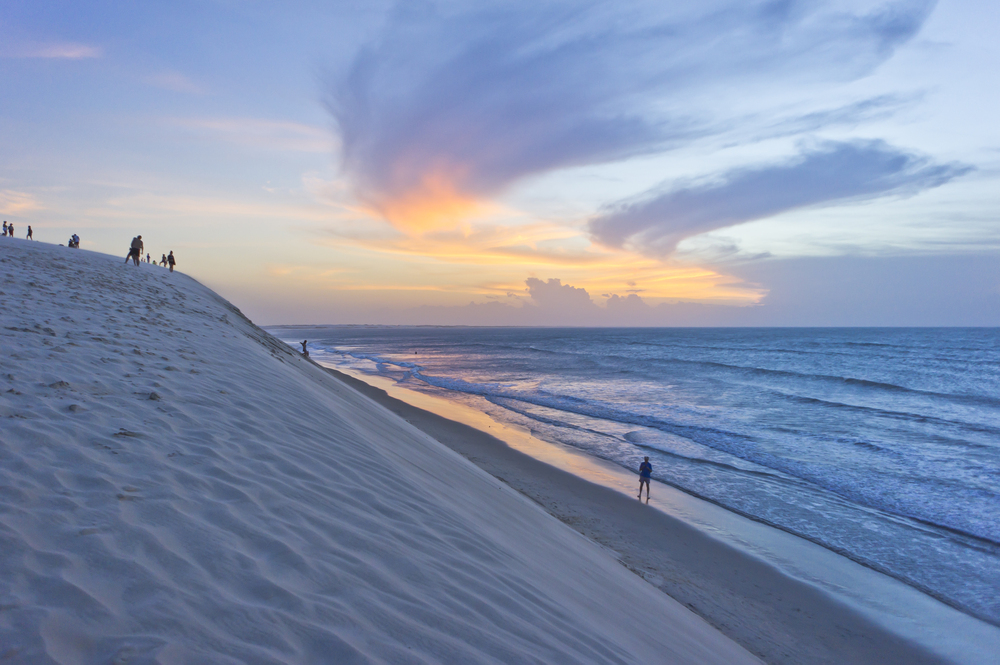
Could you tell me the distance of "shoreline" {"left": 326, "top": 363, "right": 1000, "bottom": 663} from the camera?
22.8 feet

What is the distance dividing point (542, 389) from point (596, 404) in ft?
19.3

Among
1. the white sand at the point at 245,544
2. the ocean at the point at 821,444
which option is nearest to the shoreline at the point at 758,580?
the ocean at the point at 821,444

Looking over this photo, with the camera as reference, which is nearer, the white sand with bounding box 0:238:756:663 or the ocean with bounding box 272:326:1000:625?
the white sand with bounding box 0:238:756:663

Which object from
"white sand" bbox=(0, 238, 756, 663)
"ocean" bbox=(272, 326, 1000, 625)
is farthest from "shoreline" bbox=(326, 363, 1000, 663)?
"white sand" bbox=(0, 238, 756, 663)

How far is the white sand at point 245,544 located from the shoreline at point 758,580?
6.51 ft

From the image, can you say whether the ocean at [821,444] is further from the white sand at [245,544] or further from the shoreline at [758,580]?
the white sand at [245,544]

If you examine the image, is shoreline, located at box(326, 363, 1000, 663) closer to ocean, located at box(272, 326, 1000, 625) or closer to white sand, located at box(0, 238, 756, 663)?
ocean, located at box(272, 326, 1000, 625)

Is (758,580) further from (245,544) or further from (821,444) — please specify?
(821,444)

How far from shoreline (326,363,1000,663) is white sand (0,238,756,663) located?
1.99 metres

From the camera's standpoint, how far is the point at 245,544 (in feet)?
10.0

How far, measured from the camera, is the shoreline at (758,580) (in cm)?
694

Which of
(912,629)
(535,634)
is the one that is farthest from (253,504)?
(912,629)

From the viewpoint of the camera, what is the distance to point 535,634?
3275 millimetres

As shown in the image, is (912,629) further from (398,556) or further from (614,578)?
(398,556)
